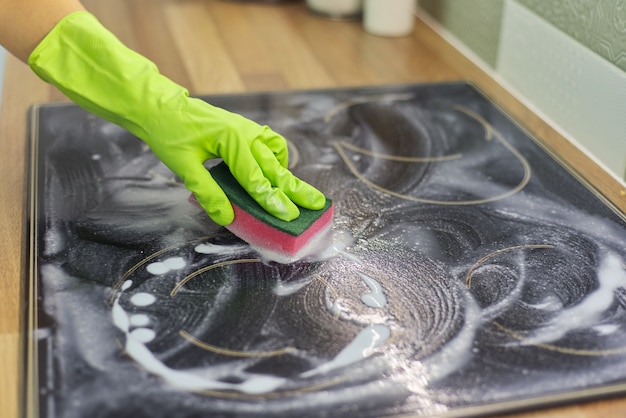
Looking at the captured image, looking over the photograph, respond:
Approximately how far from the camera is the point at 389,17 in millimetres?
1424

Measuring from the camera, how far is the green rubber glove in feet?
2.67

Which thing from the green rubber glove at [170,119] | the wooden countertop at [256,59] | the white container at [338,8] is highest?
the green rubber glove at [170,119]

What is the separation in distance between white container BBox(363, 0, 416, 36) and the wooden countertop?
0.02 m

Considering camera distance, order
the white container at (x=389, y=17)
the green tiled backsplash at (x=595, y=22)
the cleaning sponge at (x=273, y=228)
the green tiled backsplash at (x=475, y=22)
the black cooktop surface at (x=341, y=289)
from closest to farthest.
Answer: the black cooktop surface at (x=341, y=289)
the cleaning sponge at (x=273, y=228)
the green tiled backsplash at (x=595, y=22)
the green tiled backsplash at (x=475, y=22)
the white container at (x=389, y=17)

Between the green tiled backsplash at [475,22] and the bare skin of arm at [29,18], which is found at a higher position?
the bare skin of arm at [29,18]

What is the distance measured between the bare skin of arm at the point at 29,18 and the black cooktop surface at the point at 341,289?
19 centimetres

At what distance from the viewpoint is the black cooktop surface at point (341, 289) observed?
641 millimetres

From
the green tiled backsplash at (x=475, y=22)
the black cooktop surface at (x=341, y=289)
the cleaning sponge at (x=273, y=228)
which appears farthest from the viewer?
the green tiled backsplash at (x=475, y=22)

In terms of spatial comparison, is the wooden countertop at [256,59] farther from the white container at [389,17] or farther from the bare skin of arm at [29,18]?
the bare skin of arm at [29,18]

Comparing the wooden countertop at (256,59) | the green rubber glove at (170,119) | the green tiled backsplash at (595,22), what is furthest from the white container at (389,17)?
the green rubber glove at (170,119)

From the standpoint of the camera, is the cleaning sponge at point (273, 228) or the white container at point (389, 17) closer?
the cleaning sponge at point (273, 228)

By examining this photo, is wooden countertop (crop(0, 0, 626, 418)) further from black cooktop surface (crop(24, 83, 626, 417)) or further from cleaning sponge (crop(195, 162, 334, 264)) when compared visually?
cleaning sponge (crop(195, 162, 334, 264))

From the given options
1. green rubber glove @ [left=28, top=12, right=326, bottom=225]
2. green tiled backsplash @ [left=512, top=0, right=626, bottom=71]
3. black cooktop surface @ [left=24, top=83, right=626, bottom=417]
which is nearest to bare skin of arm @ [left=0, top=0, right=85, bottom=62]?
green rubber glove @ [left=28, top=12, right=326, bottom=225]

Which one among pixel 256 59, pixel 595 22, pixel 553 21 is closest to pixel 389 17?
pixel 256 59
